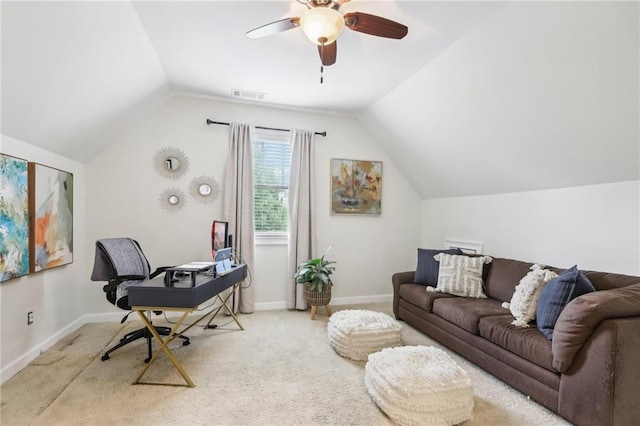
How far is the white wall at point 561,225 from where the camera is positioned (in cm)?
245

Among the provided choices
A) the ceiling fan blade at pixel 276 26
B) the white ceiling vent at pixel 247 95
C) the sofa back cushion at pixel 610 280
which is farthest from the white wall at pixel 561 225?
the white ceiling vent at pixel 247 95

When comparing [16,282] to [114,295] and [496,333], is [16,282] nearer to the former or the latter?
[114,295]

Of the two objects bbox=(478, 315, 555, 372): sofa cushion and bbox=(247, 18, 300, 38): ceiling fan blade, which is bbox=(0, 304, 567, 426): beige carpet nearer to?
bbox=(478, 315, 555, 372): sofa cushion

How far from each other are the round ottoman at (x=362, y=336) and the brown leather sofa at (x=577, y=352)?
1.89ft

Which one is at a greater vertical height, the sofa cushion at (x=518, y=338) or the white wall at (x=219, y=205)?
the white wall at (x=219, y=205)

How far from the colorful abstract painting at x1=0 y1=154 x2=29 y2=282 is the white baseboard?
692mm

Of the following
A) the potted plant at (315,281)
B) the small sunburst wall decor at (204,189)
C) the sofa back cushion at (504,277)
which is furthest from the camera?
the small sunburst wall decor at (204,189)

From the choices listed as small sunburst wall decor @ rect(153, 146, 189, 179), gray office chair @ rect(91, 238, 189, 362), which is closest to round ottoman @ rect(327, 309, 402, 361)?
gray office chair @ rect(91, 238, 189, 362)

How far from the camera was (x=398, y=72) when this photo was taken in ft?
10.3

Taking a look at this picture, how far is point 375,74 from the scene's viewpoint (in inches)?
126

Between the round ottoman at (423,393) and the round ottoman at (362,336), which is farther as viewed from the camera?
the round ottoman at (362,336)

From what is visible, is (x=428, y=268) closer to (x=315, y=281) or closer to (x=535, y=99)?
(x=315, y=281)

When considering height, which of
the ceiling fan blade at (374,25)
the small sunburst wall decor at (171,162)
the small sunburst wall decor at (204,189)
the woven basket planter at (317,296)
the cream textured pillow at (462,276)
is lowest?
the woven basket planter at (317,296)

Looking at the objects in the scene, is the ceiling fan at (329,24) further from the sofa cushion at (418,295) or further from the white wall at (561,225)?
the sofa cushion at (418,295)
